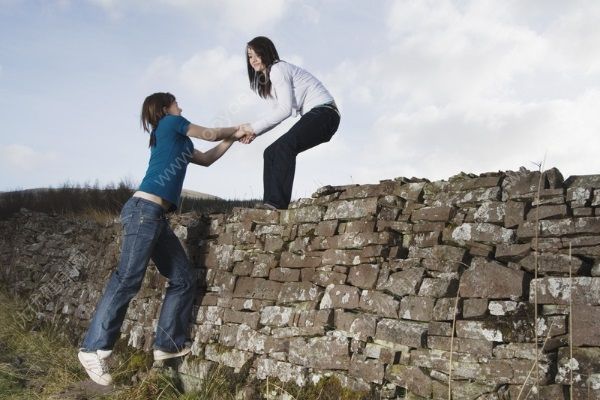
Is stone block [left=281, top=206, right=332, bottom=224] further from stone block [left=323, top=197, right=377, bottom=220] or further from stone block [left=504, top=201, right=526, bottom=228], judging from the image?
stone block [left=504, top=201, right=526, bottom=228]

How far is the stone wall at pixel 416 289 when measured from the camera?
3898mm

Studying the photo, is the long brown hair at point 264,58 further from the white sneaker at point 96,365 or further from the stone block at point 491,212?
the white sneaker at point 96,365

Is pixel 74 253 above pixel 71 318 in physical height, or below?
above

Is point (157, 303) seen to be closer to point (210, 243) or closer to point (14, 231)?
point (210, 243)

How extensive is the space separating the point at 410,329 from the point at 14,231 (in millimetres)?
9562

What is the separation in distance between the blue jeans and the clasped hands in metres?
0.98

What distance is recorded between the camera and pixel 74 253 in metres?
9.74

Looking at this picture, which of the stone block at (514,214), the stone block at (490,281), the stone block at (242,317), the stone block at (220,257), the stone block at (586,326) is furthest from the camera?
the stone block at (220,257)

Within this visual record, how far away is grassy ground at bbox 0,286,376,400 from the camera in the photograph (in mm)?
4938

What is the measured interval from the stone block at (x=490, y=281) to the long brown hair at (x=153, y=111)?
305 cm

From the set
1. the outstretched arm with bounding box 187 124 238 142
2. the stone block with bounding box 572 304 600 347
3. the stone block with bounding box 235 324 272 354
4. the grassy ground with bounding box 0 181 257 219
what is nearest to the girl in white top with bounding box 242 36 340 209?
the outstretched arm with bounding box 187 124 238 142

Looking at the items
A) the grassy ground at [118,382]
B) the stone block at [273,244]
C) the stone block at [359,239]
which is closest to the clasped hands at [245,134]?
the stone block at [273,244]

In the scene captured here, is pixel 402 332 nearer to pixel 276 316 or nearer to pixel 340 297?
pixel 340 297

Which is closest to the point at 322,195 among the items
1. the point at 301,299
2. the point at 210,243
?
the point at 301,299
